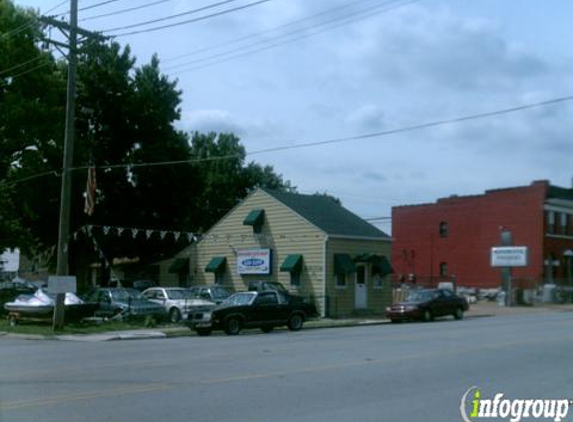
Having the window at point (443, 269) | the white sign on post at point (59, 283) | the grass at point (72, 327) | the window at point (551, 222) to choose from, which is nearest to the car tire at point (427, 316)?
the grass at point (72, 327)

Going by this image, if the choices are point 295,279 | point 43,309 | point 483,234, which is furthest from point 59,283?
point 483,234

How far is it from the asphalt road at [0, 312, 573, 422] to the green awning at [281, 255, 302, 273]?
1535 cm

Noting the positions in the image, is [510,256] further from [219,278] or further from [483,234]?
[219,278]

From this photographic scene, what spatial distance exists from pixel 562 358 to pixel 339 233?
20.9m

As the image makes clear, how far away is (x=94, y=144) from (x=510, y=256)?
28485mm

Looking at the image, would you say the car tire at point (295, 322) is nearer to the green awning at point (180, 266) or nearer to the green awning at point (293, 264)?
the green awning at point (293, 264)

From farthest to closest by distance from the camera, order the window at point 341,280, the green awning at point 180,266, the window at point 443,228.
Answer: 1. the window at point 443,228
2. the green awning at point 180,266
3. the window at point 341,280

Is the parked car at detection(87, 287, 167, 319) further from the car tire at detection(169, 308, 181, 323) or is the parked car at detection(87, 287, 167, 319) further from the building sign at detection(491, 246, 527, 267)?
the building sign at detection(491, 246, 527, 267)

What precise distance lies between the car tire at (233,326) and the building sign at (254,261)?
1323 cm

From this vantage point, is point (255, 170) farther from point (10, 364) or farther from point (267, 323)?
point (10, 364)

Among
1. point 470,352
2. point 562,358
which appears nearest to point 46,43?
point 470,352

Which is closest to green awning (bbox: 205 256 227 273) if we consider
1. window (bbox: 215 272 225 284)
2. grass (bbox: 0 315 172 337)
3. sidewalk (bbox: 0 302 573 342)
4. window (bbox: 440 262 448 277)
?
window (bbox: 215 272 225 284)

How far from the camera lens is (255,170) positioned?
78000mm

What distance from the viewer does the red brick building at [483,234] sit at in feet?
197
